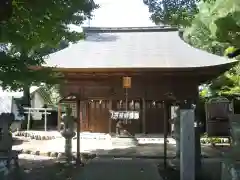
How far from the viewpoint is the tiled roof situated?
15.1m

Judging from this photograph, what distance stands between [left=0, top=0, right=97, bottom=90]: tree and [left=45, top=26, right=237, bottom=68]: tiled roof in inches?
168

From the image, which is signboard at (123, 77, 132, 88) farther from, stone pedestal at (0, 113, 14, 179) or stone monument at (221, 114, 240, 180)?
stone monument at (221, 114, 240, 180)

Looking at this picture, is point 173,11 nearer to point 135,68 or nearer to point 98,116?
point 135,68

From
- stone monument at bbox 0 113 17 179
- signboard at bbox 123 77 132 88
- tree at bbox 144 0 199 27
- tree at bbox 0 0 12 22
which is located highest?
tree at bbox 144 0 199 27

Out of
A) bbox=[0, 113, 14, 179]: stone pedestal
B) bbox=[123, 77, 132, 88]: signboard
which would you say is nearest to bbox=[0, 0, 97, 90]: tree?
bbox=[0, 113, 14, 179]: stone pedestal

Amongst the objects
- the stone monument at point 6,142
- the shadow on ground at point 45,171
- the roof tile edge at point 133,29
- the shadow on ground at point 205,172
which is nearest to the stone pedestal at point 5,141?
the stone monument at point 6,142

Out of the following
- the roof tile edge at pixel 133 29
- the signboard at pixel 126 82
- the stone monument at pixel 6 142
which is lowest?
the stone monument at pixel 6 142

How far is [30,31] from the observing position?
29.3ft

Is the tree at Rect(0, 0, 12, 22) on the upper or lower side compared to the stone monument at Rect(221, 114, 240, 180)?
upper

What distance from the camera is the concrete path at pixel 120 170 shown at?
8875mm

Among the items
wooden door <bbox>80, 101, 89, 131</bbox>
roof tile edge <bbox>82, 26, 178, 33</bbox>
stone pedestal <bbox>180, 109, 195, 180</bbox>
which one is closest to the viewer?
stone pedestal <bbox>180, 109, 195, 180</bbox>

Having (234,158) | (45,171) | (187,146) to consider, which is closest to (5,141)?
(45,171)

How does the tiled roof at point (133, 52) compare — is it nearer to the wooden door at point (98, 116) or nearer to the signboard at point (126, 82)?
the signboard at point (126, 82)

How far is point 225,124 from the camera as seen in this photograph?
611 inches
